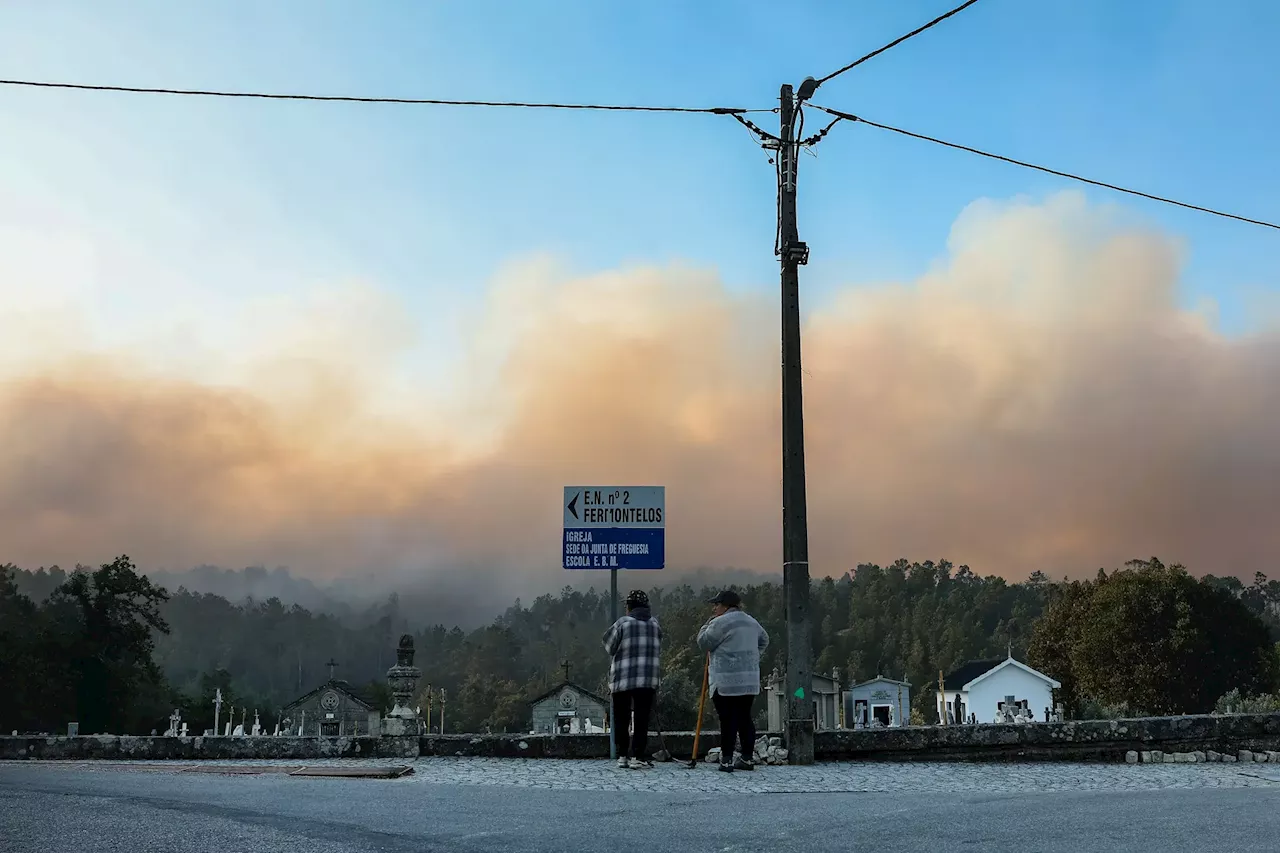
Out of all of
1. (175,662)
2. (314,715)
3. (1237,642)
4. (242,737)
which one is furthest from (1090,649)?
(175,662)

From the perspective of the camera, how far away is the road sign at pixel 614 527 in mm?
12367

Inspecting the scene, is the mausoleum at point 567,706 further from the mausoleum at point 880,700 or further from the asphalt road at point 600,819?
the asphalt road at point 600,819

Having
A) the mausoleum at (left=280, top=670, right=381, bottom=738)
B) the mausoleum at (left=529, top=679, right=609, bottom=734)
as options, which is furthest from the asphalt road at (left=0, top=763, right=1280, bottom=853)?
the mausoleum at (left=280, top=670, right=381, bottom=738)

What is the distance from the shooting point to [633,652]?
1117cm

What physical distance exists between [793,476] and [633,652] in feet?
8.75

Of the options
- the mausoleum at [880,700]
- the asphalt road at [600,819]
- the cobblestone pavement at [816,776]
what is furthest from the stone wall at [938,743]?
the mausoleum at [880,700]

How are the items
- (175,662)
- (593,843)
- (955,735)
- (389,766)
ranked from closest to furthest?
(593,843), (389,766), (955,735), (175,662)

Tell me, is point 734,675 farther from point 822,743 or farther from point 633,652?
point 822,743

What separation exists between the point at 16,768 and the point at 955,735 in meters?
9.47

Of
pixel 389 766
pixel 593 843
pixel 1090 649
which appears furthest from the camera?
pixel 1090 649

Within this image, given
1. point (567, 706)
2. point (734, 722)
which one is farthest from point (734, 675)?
point (567, 706)

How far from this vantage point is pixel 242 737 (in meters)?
13.0

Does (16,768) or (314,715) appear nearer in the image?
(16,768)

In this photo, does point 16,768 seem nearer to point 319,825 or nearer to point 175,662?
point 319,825
